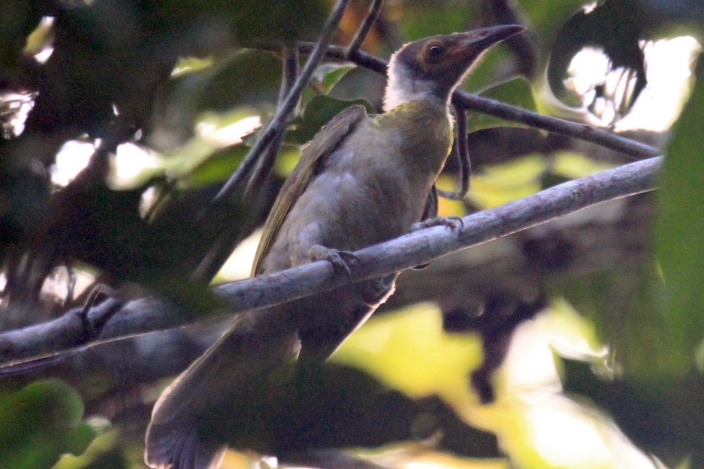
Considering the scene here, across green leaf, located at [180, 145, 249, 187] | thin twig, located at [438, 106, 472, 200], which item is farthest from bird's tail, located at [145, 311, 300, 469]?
thin twig, located at [438, 106, 472, 200]

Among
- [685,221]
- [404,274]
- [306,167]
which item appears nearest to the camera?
[685,221]

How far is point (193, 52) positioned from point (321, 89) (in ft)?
6.38

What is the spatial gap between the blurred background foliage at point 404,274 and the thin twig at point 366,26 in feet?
0.46

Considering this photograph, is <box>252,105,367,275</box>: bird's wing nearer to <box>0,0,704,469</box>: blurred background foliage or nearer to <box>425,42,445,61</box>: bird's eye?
<box>0,0,704,469</box>: blurred background foliage

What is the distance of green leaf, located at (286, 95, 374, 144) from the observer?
2814mm

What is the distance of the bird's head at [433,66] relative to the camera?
3174 mm

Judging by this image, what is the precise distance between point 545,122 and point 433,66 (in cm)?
72

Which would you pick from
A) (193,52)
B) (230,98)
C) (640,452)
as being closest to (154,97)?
(193,52)

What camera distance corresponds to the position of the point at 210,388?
1916mm

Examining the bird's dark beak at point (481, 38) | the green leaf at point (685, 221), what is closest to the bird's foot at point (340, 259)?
the bird's dark beak at point (481, 38)

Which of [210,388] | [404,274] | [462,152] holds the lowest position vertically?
[404,274]

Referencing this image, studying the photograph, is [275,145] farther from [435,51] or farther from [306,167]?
[435,51]

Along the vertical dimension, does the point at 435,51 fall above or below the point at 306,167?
above

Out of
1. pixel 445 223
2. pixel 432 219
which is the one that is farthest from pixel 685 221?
pixel 432 219
